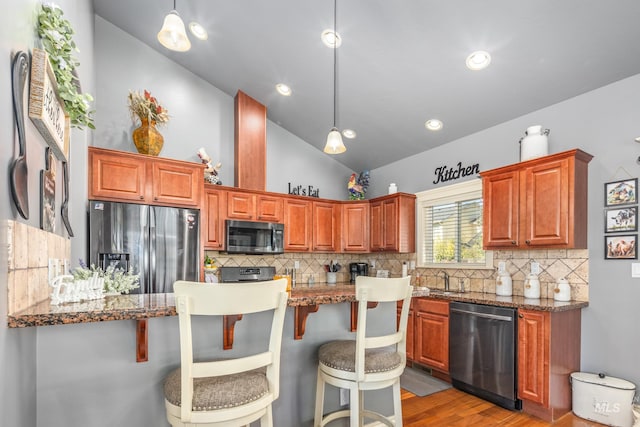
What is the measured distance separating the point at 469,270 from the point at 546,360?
4.40 ft

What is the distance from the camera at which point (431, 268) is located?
441 cm

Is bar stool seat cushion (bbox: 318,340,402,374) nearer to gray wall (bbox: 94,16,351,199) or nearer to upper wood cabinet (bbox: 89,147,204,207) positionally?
upper wood cabinet (bbox: 89,147,204,207)

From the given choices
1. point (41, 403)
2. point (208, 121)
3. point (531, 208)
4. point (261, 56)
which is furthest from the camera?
point (208, 121)

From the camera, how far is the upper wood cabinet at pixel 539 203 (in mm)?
2859

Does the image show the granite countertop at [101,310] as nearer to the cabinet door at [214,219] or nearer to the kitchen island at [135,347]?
the kitchen island at [135,347]

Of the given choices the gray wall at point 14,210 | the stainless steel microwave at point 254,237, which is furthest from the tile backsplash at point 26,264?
the stainless steel microwave at point 254,237

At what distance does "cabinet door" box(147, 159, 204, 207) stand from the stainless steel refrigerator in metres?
0.11

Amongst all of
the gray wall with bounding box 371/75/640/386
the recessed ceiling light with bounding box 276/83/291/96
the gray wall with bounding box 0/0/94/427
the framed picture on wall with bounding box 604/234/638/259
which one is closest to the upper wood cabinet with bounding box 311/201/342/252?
the recessed ceiling light with bounding box 276/83/291/96

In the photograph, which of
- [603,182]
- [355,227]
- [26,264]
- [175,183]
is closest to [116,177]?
[175,183]

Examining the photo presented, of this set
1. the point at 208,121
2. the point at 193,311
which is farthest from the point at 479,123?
the point at 193,311

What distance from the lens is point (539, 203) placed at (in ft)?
10.0

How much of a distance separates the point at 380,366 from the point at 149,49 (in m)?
4.37

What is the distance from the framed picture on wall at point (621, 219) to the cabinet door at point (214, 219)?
380 cm

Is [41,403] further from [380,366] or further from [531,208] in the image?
[531,208]
